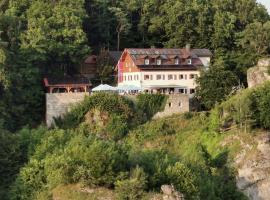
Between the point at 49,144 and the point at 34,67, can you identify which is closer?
the point at 49,144

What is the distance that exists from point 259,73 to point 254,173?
1146 cm

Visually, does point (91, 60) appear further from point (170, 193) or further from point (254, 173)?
point (170, 193)

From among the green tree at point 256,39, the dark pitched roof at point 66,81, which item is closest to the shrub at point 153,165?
the dark pitched roof at point 66,81

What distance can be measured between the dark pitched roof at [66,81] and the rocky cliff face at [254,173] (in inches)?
616

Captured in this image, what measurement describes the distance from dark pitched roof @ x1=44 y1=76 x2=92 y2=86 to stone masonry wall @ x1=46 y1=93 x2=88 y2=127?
9.23 feet

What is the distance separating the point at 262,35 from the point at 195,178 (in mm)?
31715

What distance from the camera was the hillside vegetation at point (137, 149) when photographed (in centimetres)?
3522

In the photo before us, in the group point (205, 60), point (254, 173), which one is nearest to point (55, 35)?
point (205, 60)

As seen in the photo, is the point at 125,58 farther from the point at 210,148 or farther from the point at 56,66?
the point at 210,148

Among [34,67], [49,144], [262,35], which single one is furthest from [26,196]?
[262,35]

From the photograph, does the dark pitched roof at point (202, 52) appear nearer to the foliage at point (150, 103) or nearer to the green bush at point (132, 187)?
the foliage at point (150, 103)

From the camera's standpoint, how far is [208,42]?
6981 centimetres

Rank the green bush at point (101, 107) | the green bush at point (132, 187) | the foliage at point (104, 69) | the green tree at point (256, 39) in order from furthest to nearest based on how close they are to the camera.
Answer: the green tree at point (256, 39) → the foliage at point (104, 69) → the green bush at point (101, 107) → the green bush at point (132, 187)

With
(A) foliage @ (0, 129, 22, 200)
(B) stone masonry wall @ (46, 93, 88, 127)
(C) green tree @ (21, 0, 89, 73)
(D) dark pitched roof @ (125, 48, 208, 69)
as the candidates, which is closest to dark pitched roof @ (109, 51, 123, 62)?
(C) green tree @ (21, 0, 89, 73)
